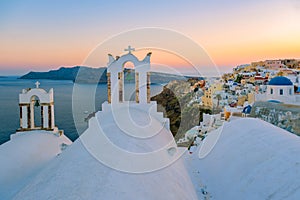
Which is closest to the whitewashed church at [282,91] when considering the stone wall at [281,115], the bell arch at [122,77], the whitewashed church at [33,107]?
the stone wall at [281,115]

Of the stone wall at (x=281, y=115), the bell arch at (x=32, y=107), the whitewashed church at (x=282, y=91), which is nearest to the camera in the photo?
the bell arch at (x=32, y=107)

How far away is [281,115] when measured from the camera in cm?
1407

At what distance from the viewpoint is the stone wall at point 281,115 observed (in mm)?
13086

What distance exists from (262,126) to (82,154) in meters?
3.39

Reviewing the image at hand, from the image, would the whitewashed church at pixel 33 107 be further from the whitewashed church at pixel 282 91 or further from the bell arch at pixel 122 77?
→ the whitewashed church at pixel 282 91

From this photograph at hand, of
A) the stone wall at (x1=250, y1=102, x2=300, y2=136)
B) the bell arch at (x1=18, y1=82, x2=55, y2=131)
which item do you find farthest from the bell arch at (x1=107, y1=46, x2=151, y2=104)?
the stone wall at (x1=250, y1=102, x2=300, y2=136)

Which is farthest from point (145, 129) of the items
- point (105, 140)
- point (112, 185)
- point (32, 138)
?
point (32, 138)

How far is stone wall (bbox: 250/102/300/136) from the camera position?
42.9 ft

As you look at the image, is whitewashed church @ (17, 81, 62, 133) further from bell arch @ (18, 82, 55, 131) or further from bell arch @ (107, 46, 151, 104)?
bell arch @ (107, 46, 151, 104)

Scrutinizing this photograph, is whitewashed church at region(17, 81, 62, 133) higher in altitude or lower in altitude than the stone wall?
higher

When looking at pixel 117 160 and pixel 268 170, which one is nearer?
pixel 117 160

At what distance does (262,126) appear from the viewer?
5512 millimetres

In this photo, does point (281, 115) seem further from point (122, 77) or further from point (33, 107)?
point (33, 107)

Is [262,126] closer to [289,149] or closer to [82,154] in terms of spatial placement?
[289,149]
